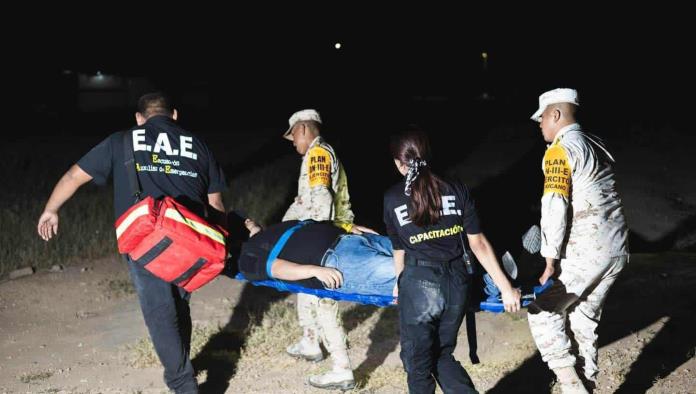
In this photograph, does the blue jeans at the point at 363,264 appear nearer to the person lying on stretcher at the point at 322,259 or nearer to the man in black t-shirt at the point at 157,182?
the person lying on stretcher at the point at 322,259

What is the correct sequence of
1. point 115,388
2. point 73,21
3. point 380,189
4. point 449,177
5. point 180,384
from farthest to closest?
point 73,21, point 380,189, point 115,388, point 180,384, point 449,177

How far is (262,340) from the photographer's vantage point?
240 inches

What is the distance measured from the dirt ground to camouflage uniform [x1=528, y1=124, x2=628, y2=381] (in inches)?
38.4

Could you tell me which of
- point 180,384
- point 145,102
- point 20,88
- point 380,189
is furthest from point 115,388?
point 20,88

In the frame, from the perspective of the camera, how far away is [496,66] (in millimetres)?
40406

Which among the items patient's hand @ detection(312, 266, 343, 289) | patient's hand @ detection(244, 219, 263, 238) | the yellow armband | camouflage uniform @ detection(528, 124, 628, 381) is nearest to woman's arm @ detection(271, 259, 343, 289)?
patient's hand @ detection(312, 266, 343, 289)

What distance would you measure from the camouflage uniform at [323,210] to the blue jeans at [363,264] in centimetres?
43

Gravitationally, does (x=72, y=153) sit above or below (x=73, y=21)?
below

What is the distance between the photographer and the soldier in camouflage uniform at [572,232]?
4121 millimetres

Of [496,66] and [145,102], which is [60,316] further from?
[496,66]

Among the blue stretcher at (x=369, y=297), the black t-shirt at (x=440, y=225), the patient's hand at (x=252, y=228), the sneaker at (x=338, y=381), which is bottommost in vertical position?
the sneaker at (x=338, y=381)

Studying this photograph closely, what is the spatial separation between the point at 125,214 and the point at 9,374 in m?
2.02

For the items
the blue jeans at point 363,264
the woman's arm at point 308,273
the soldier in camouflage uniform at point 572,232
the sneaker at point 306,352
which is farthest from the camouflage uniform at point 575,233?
the sneaker at point 306,352

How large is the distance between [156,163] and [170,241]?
547mm
